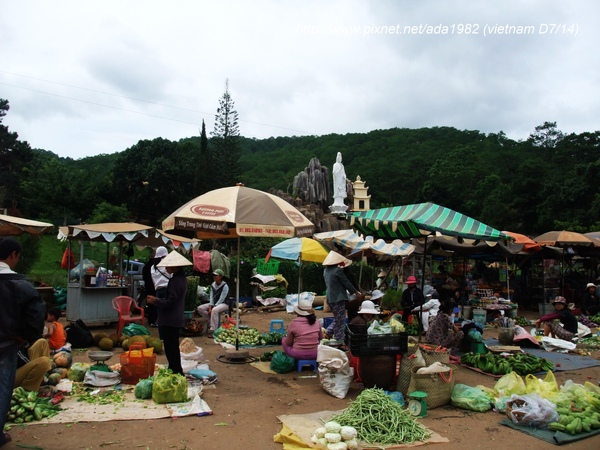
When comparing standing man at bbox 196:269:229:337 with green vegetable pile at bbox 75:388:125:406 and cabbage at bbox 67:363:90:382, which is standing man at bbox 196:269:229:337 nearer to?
cabbage at bbox 67:363:90:382

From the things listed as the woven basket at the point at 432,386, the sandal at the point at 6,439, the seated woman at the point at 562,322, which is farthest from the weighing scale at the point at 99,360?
the seated woman at the point at 562,322

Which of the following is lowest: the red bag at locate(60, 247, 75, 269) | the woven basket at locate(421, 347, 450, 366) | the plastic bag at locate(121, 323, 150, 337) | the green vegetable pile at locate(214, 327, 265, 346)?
the green vegetable pile at locate(214, 327, 265, 346)

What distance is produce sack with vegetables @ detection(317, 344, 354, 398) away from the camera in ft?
19.7

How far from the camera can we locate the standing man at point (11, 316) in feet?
13.1

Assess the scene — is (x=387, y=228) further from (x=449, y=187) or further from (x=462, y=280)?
(x=449, y=187)

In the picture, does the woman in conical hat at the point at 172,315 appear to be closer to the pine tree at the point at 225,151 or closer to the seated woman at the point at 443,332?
the seated woman at the point at 443,332

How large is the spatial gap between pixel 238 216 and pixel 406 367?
3.12 metres

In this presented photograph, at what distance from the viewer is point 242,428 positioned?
4.88 m

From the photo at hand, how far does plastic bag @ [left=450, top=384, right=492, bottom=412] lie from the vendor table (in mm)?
7896

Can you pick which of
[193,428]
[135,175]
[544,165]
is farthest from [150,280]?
[544,165]

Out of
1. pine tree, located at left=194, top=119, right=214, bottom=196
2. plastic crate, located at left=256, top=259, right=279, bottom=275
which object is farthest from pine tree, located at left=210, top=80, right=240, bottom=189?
plastic crate, located at left=256, top=259, right=279, bottom=275

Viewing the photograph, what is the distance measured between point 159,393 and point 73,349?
3.83m

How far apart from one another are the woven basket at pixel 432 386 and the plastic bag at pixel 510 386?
2.28 feet

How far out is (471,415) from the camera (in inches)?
215
